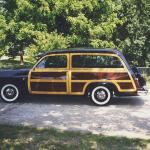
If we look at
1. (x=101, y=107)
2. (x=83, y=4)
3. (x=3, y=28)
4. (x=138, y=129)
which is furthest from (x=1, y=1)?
(x=138, y=129)

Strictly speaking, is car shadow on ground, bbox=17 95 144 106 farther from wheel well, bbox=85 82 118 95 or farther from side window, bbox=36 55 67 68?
side window, bbox=36 55 67 68

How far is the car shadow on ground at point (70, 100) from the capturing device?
12.2 meters

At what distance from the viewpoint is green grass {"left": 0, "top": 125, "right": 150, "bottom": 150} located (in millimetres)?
7660

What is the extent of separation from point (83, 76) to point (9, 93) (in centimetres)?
261

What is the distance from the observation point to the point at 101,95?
11789 millimetres

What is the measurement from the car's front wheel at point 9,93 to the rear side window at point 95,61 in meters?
2.18

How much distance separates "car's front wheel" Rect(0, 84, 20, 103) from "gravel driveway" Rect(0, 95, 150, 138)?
0.30 m

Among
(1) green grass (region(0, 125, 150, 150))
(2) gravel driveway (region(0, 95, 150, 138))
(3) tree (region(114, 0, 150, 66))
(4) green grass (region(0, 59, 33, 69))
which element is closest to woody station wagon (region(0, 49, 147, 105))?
(2) gravel driveway (region(0, 95, 150, 138))

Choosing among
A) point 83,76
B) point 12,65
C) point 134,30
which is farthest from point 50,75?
point 12,65

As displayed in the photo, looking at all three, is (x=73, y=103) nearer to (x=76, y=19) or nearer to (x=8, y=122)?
(x=8, y=122)

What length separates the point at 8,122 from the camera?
965 centimetres

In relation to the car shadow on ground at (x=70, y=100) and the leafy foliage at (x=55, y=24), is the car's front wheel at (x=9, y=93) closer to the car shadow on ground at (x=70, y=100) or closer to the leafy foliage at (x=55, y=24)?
the car shadow on ground at (x=70, y=100)

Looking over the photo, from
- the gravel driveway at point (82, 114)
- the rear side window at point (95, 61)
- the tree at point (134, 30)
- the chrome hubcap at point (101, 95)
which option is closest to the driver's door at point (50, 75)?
the rear side window at point (95, 61)

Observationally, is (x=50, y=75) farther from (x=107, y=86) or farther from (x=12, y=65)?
(x=12, y=65)
